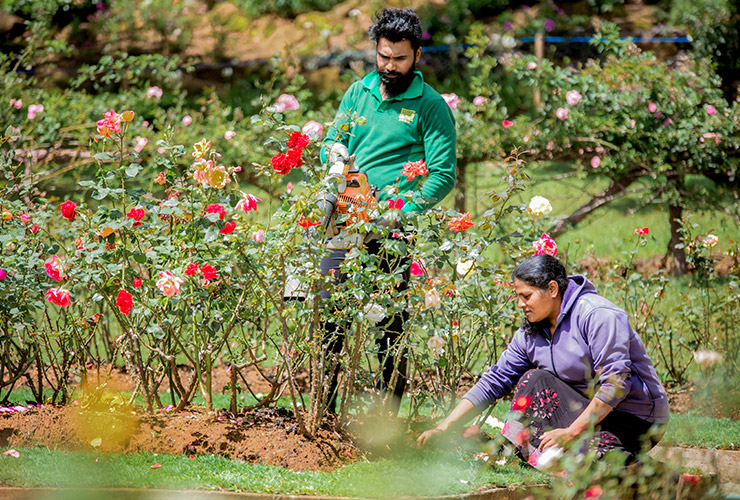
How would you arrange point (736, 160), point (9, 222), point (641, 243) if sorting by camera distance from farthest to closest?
point (736, 160), point (641, 243), point (9, 222)

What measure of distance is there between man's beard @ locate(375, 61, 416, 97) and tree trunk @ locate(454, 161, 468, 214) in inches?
101

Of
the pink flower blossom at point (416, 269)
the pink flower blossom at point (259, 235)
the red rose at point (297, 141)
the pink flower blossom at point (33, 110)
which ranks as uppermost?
the red rose at point (297, 141)

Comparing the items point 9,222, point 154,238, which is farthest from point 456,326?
point 9,222

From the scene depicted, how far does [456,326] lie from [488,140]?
2.64 m

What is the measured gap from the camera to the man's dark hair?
2.98m

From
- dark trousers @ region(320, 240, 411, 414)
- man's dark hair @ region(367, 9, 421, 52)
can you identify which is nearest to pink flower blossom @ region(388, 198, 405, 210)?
dark trousers @ region(320, 240, 411, 414)

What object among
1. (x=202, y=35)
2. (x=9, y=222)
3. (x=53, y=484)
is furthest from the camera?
(x=202, y=35)

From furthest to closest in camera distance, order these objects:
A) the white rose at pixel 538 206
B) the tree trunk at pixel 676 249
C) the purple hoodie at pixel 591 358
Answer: the tree trunk at pixel 676 249, the white rose at pixel 538 206, the purple hoodie at pixel 591 358

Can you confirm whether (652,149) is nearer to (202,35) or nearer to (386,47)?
(386,47)

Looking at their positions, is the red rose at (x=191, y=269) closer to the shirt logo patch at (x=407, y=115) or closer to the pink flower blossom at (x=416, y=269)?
the pink flower blossom at (x=416, y=269)

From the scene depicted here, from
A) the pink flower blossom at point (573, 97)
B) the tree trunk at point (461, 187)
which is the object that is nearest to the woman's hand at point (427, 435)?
the tree trunk at point (461, 187)

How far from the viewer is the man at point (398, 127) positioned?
3008 mm

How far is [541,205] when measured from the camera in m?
3.45

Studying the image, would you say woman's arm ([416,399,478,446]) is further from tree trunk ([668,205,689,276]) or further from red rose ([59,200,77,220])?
tree trunk ([668,205,689,276])
